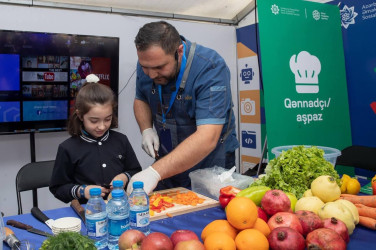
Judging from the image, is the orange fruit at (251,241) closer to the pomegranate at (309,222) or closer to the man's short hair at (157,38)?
the pomegranate at (309,222)

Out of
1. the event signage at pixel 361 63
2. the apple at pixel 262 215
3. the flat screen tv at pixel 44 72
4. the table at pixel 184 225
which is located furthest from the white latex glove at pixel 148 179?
the event signage at pixel 361 63

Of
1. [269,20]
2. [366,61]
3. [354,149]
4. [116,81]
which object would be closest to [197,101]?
[269,20]

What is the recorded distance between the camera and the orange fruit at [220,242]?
98 centimetres

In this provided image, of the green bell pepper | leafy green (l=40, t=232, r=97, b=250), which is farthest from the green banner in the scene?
leafy green (l=40, t=232, r=97, b=250)

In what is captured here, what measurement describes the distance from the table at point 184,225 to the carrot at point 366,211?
66 millimetres

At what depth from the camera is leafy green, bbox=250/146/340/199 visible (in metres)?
1.54

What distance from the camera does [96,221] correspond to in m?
1.11

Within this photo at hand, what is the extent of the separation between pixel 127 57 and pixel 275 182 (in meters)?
3.09

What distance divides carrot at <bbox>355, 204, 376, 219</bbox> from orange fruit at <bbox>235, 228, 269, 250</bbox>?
2.01ft

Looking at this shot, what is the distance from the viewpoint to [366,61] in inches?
139

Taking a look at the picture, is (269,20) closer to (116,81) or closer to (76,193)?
(116,81)

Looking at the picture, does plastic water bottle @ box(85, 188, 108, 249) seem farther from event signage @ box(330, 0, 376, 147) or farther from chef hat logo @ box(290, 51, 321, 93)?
event signage @ box(330, 0, 376, 147)

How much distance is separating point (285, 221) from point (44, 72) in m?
3.13

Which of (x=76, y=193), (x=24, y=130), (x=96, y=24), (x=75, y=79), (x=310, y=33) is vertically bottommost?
(x=76, y=193)
